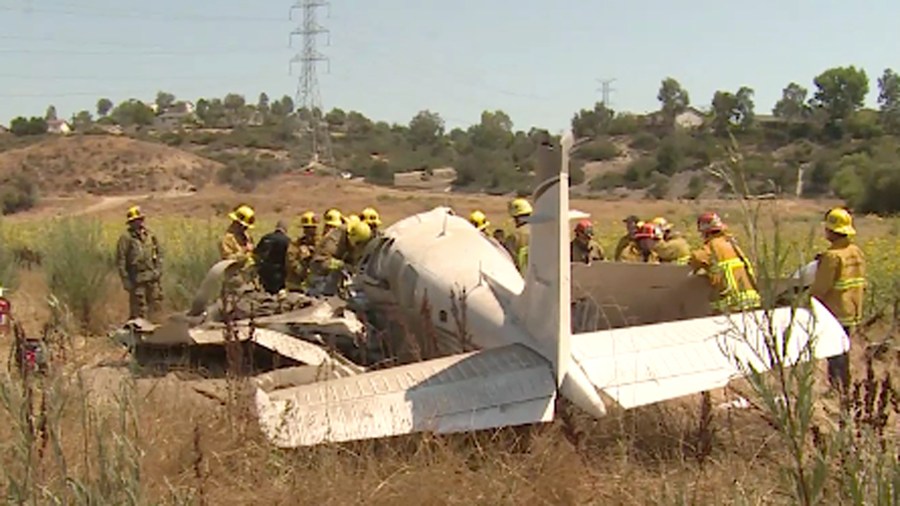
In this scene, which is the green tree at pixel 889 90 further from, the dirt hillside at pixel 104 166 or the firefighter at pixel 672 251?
the firefighter at pixel 672 251

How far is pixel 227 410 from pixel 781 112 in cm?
8899

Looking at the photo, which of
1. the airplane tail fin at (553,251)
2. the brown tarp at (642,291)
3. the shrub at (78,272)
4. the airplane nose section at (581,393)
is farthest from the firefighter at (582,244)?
the shrub at (78,272)

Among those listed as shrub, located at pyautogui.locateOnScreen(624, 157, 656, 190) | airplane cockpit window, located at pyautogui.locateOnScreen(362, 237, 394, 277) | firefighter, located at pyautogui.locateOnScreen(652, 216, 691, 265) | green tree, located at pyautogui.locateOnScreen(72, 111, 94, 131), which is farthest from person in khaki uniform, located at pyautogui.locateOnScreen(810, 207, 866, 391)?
green tree, located at pyautogui.locateOnScreen(72, 111, 94, 131)

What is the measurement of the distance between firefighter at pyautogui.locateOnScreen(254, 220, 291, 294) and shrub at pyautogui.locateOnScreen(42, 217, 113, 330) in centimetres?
294

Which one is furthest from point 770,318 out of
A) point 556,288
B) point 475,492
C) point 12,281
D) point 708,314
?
point 12,281

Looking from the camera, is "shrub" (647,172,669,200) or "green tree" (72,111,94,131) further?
"green tree" (72,111,94,131)

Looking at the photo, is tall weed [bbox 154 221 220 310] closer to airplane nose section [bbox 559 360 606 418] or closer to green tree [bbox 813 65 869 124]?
airplane nose section [bbox 559 360 606 418]

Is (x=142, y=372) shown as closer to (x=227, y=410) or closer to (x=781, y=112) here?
(x=227, y=410)

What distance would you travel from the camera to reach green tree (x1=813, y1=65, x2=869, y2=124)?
275ft

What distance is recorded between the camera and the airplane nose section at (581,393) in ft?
A: 17.5

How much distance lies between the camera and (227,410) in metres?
5.46

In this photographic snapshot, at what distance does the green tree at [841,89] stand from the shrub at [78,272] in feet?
254

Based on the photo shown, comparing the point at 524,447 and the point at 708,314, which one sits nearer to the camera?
the point at 524,447

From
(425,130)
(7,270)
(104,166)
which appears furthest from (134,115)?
(7,270)
